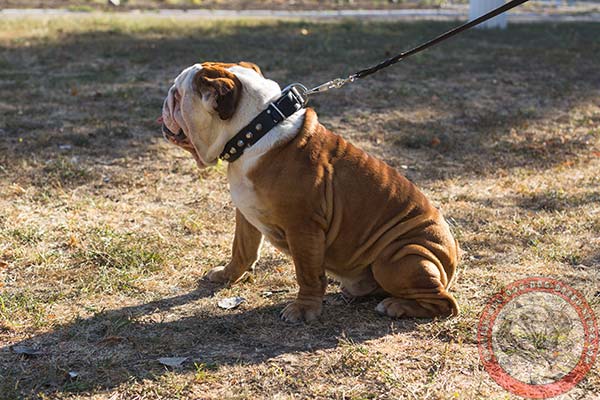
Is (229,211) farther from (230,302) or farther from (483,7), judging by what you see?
(483,7)

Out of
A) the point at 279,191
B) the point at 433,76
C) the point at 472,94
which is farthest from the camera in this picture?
the point at 433,76

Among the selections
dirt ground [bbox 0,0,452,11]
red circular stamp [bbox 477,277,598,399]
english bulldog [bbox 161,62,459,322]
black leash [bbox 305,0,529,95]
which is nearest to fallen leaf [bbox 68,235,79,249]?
english bulldog [bbox 161,62,459,322]

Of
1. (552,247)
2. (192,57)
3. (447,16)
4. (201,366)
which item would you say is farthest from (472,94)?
(447,16)

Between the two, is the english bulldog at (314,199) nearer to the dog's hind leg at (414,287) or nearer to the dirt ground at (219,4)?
the dog's hind leg at (414,287)

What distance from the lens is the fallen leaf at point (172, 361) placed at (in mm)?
3716

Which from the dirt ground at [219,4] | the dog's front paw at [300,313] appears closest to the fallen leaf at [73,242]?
the dog's front paw at [300,313]

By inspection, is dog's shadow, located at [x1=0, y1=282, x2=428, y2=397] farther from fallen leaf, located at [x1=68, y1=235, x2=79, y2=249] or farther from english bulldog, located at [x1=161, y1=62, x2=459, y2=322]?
fallen leaf, located at [x1=68, y1=235, x2=79, y2=249]

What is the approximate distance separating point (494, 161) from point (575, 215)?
1.65 meters

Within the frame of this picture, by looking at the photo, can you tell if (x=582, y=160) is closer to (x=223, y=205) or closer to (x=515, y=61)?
(x=223, y=205)

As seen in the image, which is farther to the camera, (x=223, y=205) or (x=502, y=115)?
(x=502, y=115)

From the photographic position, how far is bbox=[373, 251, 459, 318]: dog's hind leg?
414 centimetres

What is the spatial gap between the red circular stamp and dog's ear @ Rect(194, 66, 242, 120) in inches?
72.3

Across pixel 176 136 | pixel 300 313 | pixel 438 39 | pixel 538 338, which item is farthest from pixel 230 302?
pixel 438 39

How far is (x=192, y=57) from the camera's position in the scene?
11.2 m
